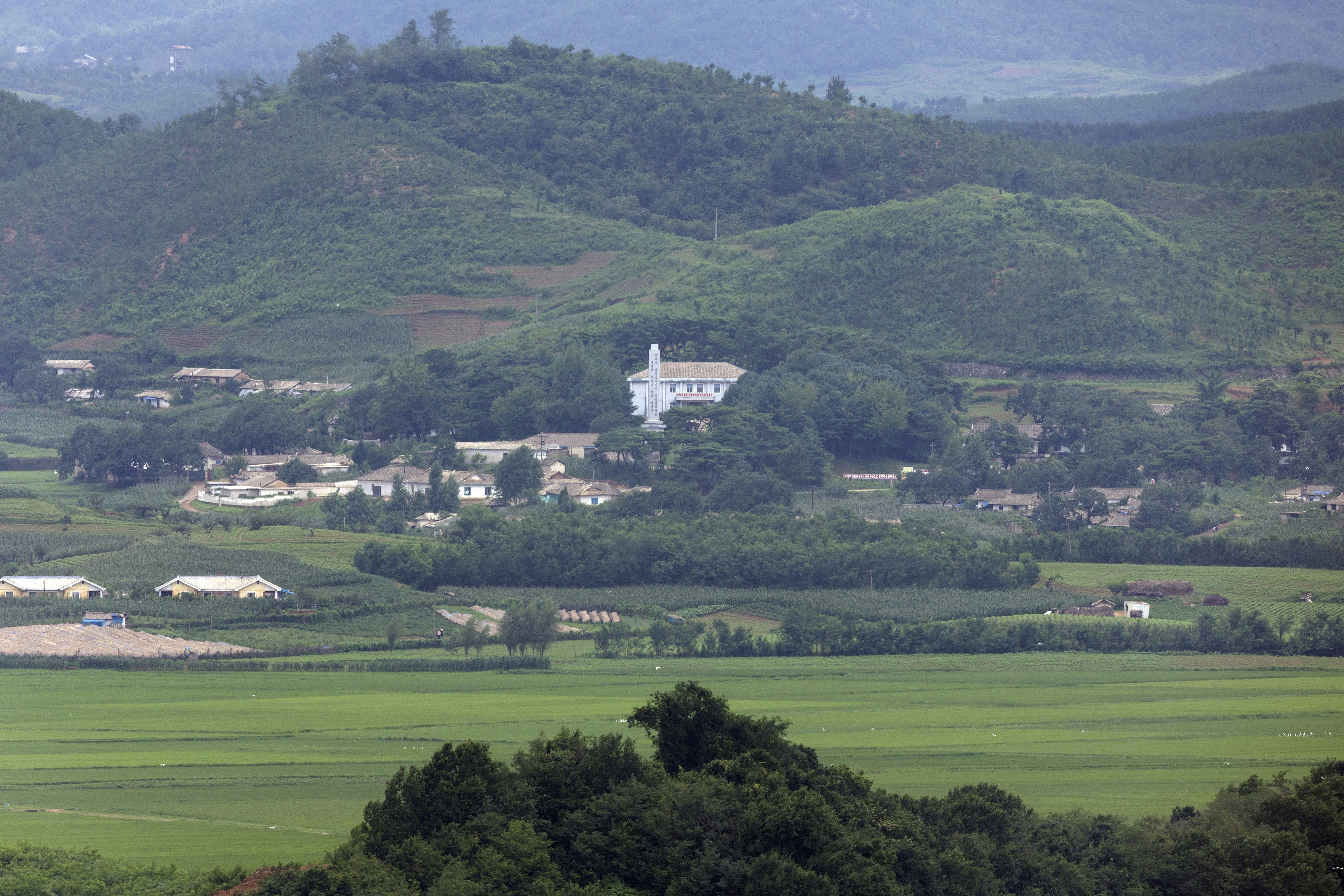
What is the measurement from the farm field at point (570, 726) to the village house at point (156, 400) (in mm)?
44879

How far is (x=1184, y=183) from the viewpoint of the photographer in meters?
119

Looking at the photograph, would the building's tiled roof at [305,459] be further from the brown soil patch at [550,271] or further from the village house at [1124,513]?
the village house at [1124,513]

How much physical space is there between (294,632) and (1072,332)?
56703 millimetres

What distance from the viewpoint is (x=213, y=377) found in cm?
9338

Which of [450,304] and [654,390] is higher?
[450,304]

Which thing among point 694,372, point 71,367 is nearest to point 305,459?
point 694,372

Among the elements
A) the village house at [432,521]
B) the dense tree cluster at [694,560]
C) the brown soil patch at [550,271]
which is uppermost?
the brown soil patch at [550,271]

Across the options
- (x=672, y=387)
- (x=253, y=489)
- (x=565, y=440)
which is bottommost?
(x=253, y=489)

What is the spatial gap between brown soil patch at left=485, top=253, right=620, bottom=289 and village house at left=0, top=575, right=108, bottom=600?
53.5 meters

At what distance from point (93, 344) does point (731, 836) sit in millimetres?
85284

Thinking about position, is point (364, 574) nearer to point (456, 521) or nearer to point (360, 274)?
point (456, 521)

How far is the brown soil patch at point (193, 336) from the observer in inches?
3903

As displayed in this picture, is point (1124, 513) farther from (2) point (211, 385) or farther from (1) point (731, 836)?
(2) point (211, 385)

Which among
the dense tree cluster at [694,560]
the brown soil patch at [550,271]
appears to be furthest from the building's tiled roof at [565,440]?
the brown soil patch at [550,271]
